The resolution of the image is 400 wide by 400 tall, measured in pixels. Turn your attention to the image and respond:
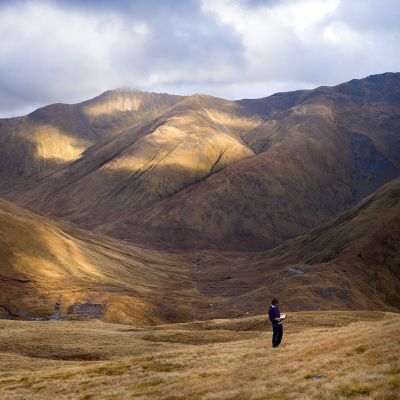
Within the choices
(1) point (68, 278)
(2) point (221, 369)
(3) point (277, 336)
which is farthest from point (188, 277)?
(2) point (221, 369)

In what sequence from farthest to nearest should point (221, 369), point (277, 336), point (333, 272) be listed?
point (333, 272), point (277, 336), point (221, 369)

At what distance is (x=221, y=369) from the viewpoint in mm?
28859

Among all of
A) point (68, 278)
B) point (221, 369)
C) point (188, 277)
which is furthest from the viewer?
point (188, 277)

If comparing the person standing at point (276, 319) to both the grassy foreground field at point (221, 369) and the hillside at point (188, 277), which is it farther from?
the hillside at point (188, 277)

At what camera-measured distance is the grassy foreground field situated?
2056 centimetres

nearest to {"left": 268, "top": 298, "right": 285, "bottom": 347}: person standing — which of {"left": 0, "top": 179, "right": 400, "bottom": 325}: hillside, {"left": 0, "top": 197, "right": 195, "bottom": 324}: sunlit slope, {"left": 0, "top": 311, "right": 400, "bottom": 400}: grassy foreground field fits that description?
{"left": 0, "top": 311, "right": 400, "bottom": 400}: grassy foreground field

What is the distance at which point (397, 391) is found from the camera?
17594 mm

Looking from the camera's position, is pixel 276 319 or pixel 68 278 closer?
pixel 276 319

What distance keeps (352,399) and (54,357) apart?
116 feet

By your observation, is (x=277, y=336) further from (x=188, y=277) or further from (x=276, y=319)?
(x=188, y=277)

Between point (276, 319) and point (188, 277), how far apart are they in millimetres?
117751

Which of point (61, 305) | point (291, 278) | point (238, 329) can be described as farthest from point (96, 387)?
point (291, 278)

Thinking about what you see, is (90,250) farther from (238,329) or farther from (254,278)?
(238,329)

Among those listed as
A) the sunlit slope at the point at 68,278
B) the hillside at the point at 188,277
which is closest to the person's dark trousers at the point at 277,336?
the hillside at the point at 188,277
